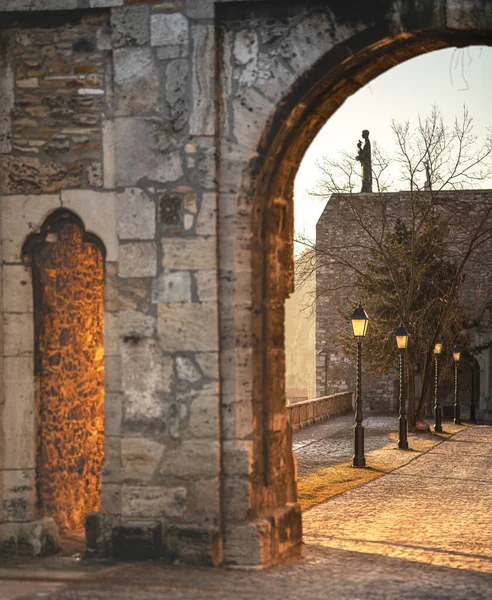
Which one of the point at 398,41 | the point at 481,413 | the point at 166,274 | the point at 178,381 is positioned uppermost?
the point at 398,41

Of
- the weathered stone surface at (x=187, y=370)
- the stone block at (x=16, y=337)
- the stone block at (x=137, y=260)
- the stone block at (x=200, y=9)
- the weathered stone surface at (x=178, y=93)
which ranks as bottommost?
the weathered stone surface at (x=187, y=370)

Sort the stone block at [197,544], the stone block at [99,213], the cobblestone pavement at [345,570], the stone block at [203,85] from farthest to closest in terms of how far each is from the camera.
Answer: the stone block at [99,213]
the stone block at [203,85]
the stone block at [197,544]
the cobblestone pavement at [345,570]

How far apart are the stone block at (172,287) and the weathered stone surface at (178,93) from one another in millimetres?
1054

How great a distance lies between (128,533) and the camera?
7.98 meters

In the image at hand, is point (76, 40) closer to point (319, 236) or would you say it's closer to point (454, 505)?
point (454, 505)

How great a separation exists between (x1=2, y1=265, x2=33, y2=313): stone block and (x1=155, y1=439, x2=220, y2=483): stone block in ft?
5.09

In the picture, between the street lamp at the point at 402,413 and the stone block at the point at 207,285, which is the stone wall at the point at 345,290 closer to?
the street lamp at the point at 402,413

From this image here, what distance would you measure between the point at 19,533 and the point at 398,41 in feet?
14.9

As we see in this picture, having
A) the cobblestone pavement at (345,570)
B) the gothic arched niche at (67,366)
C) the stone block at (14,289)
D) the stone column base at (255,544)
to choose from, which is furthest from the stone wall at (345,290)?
the stone block at (14,289)

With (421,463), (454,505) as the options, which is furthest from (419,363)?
(454,505)

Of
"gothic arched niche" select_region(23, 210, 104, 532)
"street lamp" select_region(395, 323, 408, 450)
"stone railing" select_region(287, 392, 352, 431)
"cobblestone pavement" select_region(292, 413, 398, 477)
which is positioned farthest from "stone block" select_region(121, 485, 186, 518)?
"stone railing" select_region(287, 392, 352, 431)

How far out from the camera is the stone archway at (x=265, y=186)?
784 centimetres

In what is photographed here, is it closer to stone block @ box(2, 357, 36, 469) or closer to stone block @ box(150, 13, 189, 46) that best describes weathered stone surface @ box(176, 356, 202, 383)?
stone block @ box(2, 357, 36, 469)

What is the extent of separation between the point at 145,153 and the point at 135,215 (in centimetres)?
46
